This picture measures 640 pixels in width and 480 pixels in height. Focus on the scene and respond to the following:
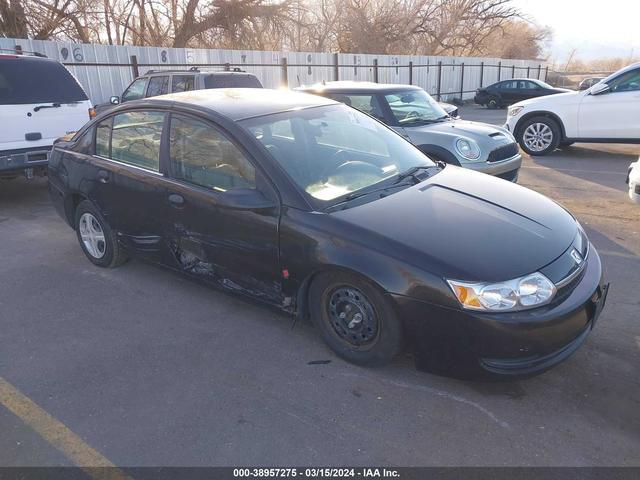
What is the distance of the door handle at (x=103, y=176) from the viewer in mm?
4277

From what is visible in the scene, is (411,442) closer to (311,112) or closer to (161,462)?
(161,462)

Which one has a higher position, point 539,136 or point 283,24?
point 283,24

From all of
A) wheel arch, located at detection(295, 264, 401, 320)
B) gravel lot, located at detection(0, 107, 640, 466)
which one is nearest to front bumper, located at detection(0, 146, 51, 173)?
gravel lot, located at detection(0, 107, 640, 466)

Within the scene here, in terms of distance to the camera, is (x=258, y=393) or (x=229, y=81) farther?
(x=229, y=81)

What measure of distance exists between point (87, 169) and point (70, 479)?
9.50 ft

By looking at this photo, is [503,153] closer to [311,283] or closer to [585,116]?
[585,116]

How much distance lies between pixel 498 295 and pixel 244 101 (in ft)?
7.79

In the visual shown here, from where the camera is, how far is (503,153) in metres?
6.77

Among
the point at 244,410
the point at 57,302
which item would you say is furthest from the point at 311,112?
the point at 57,302

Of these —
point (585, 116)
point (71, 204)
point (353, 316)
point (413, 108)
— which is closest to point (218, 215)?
point (353, 316)

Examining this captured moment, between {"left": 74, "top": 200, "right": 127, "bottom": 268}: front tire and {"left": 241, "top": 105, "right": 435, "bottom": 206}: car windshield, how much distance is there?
1896 mm

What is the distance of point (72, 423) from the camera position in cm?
271

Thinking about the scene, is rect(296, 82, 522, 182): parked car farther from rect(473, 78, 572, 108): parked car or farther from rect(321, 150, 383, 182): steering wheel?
rect(473, 78, 572, 108): parked car

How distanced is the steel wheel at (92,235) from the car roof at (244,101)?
120cm
